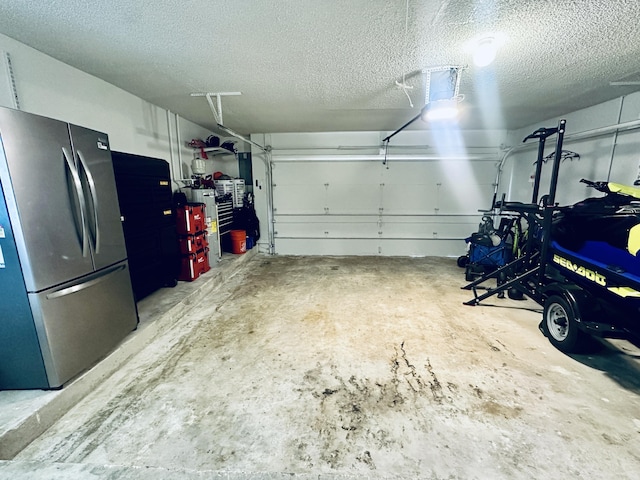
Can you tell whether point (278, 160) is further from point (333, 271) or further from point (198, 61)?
point (198, 61)

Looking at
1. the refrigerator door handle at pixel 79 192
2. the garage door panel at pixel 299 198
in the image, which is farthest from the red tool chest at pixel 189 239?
the garage door panel at pixel 299 198

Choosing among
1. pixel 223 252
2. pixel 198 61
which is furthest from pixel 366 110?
pixel 223 252

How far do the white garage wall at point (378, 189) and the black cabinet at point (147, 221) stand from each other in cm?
281

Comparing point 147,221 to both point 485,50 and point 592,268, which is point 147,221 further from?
point 592,268

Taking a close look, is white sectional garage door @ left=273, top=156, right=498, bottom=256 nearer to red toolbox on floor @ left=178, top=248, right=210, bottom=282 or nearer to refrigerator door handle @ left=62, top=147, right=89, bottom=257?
red toolbox on floor @ left=178, top=248, right=210, bottom=282

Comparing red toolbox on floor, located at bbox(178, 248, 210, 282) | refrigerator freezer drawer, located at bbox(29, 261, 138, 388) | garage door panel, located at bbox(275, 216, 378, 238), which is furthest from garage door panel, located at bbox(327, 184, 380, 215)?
refrigerator freezer drawer, located at bbox(29, 261, 138, 388)

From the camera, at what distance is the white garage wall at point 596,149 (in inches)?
128

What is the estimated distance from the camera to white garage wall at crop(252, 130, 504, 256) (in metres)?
5.73

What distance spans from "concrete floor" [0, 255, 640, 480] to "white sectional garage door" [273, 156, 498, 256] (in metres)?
3.01

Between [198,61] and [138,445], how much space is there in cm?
291

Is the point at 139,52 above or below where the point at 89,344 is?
above

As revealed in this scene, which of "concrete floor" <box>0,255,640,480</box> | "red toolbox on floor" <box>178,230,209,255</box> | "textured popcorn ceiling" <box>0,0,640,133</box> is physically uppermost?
"textured popcorn ceiling" <box>0,0,640,133</box>

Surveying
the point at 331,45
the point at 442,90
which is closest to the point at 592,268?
the point at 442,90

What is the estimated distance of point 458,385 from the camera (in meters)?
2.09
